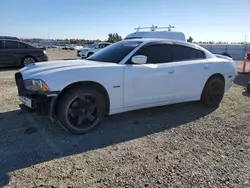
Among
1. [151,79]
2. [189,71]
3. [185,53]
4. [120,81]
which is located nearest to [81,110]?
[120,81]

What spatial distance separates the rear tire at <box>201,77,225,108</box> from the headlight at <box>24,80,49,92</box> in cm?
346

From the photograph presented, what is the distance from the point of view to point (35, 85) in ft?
12.1

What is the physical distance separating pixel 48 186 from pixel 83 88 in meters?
1.67

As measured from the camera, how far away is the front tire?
3754 millimetres

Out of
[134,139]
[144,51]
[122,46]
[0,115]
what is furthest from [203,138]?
[0,115]

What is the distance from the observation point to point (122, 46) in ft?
16.2

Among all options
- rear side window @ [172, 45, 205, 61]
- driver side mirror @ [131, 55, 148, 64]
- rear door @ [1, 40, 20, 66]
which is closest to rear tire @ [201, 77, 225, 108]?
rear side window @ [172, 45, 205, 61]

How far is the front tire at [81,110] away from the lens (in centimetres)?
375

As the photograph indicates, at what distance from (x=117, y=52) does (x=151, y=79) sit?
872 millimetres

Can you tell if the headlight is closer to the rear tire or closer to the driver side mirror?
the driver side mirror

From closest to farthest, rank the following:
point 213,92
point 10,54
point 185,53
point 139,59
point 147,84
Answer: point 139,59 < point 147,84 < point 185,53 < point 213,92 < point 10,54

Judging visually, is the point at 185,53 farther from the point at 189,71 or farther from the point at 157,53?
the point at 157,53

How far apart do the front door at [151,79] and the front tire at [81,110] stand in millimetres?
533

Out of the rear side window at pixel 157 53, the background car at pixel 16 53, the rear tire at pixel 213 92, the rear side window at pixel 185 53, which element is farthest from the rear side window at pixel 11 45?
the rear tire at pixel 213 92
